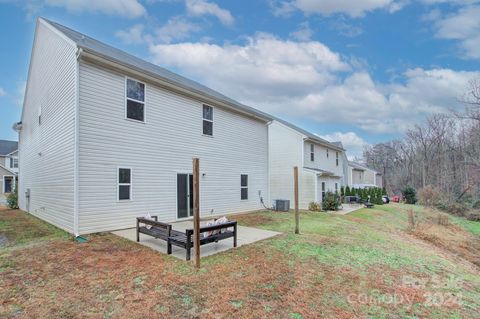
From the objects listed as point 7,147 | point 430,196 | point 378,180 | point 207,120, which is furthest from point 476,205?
point 7,147

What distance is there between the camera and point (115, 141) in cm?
887

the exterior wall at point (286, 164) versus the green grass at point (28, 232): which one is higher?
the exterior wall at point (286, 164)

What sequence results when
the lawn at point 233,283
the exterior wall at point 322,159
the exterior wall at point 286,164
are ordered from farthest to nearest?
the exterior wall at point 322,159 → the exterior wall at point 286,164 → the lawn at point 233,283

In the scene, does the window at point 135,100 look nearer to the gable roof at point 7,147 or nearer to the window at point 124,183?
the window at point 124,183

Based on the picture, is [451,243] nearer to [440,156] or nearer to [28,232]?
[28,232]

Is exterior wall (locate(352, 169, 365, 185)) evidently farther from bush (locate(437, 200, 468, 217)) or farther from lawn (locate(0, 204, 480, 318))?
lawn (locate(0, 204, 480, 318))

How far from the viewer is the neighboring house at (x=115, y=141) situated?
26.8ft

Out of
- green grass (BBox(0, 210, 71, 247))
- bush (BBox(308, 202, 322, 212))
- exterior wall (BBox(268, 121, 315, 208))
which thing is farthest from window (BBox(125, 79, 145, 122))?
exterior wall (BBox(268, 121, 315, 208))

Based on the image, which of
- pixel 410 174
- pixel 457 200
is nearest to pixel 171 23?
pixel 457 200

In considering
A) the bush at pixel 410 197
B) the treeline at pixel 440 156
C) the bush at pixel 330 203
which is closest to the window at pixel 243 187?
the bush at pixel 330 203

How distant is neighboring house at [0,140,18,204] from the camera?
27.5 meters

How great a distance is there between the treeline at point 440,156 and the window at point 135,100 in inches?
1095

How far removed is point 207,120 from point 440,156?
1350 inches

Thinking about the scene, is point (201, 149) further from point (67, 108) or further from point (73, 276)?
point (73, 276)
